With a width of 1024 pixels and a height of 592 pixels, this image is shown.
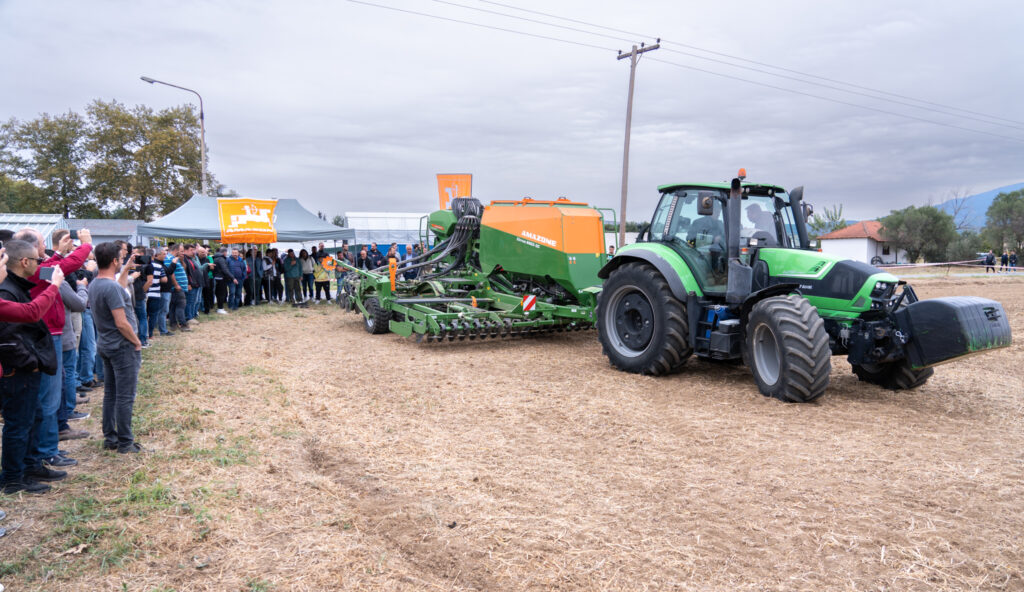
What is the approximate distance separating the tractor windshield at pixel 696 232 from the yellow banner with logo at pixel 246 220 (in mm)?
10799

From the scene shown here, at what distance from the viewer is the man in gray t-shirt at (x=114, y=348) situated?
4.38 m

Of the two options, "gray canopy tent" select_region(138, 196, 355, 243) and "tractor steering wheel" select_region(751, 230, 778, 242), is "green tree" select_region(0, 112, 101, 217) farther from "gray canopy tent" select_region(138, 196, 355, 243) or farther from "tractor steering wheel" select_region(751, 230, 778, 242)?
"tractor steering wheel" select_region(751, 230, 778, 242)

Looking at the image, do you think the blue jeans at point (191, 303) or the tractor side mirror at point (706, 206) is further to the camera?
the blue jeans at point (191, 303)

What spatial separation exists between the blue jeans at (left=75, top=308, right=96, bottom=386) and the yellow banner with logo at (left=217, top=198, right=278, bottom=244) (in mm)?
8226

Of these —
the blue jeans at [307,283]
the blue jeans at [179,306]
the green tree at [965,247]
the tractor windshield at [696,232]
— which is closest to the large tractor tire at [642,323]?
the tractor windshield at [696,232]

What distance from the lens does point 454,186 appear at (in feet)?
42.1

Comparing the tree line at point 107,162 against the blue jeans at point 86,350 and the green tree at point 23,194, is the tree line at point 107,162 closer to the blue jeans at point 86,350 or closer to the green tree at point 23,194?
the green tree at point 23,194

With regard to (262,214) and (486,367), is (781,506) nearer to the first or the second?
(486,367)

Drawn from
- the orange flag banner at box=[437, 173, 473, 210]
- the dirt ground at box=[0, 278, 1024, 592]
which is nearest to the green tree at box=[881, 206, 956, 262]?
the orange flag banner at box=[437, 173, 473, 210]

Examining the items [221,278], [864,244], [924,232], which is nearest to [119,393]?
[221,278]

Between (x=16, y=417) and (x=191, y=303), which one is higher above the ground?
(x=16, y=417)

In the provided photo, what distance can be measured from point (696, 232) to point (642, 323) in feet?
4.03

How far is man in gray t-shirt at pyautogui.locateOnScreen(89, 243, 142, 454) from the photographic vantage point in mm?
4383

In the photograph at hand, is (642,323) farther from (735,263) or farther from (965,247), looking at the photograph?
(965,247)
